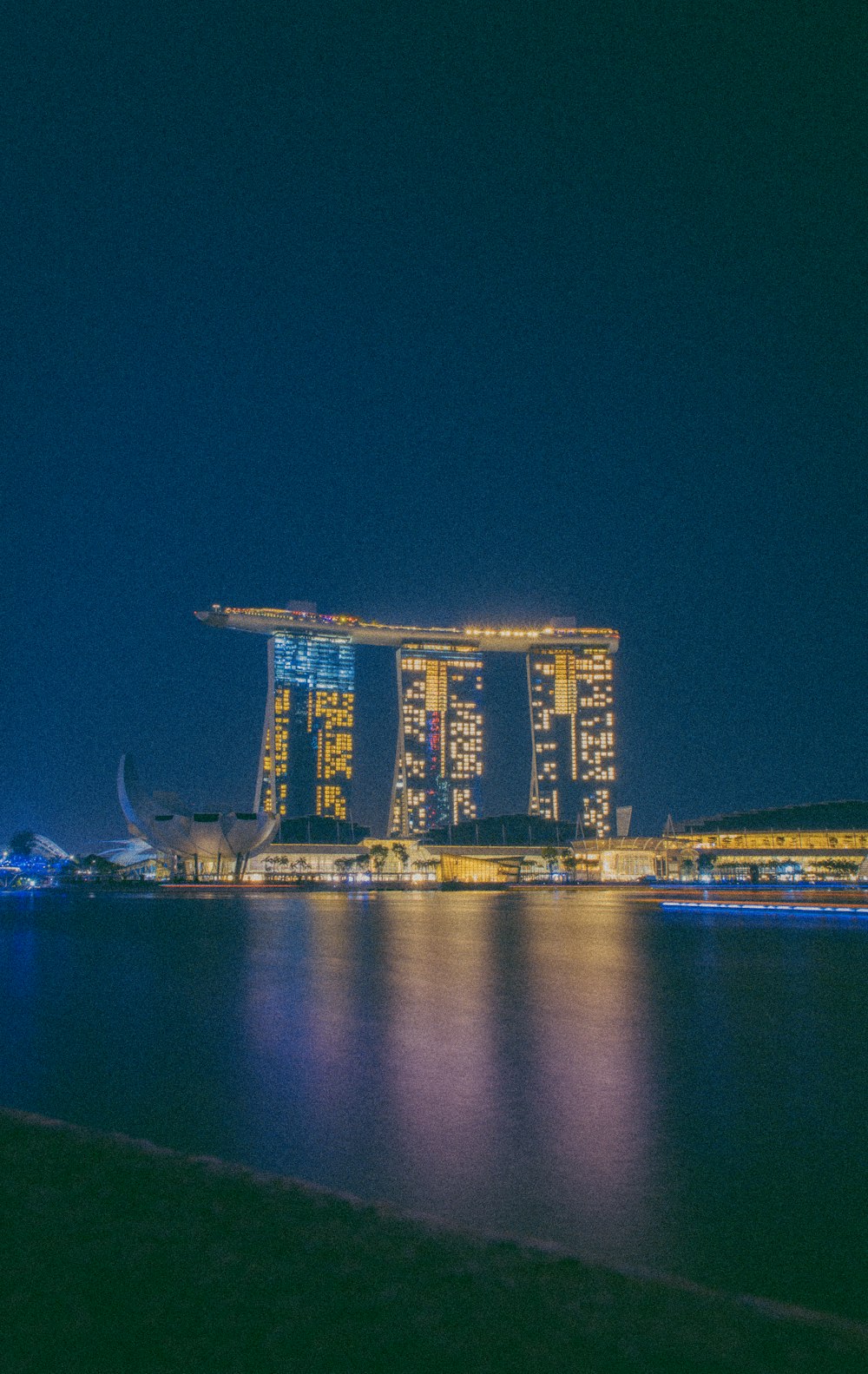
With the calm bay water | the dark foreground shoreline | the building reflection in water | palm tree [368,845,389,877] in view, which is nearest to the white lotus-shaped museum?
palm tree [368,845,389,877]

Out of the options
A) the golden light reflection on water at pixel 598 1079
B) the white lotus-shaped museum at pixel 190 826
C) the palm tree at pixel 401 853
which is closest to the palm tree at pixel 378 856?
the palm tree at pixel 401 853

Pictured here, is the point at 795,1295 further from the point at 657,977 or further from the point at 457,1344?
the point at 657,977

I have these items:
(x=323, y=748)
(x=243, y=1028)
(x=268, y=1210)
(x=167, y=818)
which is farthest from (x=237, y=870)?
(x=268, y=1210)

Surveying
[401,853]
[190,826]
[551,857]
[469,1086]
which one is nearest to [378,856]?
[401,853]

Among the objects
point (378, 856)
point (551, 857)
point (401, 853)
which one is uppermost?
point (401, 853)

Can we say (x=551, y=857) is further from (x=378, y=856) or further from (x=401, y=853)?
(x=378, y=856)

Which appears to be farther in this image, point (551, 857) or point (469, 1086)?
point (551, 857)
